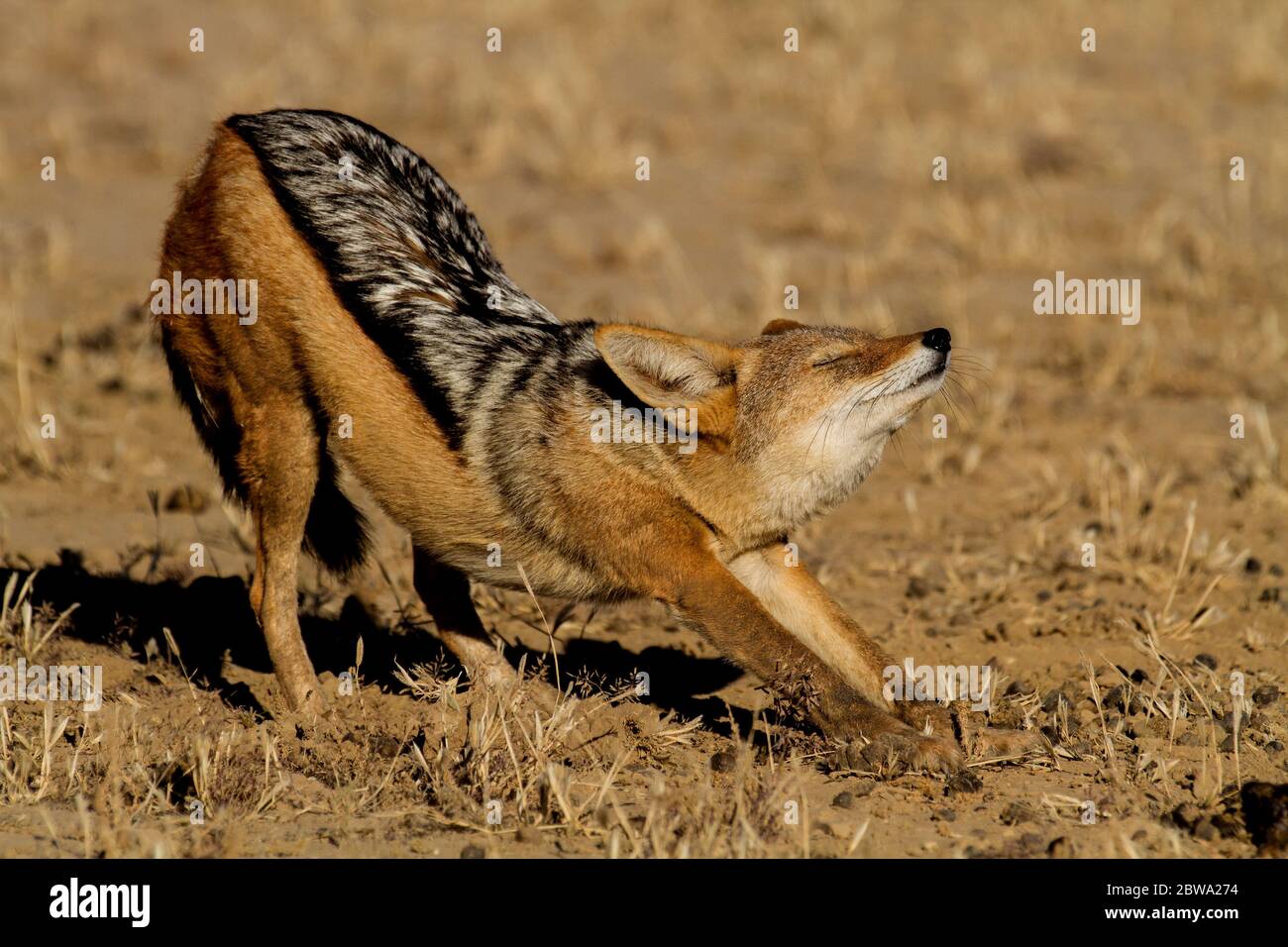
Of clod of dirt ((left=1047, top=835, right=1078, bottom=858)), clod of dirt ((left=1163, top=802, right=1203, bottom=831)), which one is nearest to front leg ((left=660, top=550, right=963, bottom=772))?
clod of dirt ((left=1047, top=835, right=1078, bottom=858))

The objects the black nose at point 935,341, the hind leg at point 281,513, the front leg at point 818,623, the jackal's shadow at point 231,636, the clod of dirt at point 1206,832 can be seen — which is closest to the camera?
the clod of dirt at point 1206,832

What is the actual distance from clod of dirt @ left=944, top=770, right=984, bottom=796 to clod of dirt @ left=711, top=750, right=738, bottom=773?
0.65 m

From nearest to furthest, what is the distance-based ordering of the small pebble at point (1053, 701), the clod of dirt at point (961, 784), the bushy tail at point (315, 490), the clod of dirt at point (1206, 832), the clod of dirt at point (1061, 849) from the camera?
the clod of dirt at point (1061, 849), the clod of dirt at point (1206, 832), the clod of dirt at point (961, 784), the small pebble at point (1053, 701), the bushy tail at point (315, 490)

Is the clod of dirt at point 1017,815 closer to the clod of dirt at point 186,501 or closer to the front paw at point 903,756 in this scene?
the front paw at point 903,756

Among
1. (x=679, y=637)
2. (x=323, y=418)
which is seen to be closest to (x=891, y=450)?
(x=679, y=637)

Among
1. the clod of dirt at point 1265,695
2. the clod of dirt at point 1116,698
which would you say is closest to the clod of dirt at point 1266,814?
the clod of dirt at point 1116,698

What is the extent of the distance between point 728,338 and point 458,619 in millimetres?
4103

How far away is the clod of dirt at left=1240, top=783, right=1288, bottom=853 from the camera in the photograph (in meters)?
4.38

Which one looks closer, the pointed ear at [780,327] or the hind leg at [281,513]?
the pointed ear at [780,327]

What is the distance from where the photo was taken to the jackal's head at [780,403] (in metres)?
5.01

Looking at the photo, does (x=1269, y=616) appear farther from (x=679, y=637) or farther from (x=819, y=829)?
(x=819, y=829)

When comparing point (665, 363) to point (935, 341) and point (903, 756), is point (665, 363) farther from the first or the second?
point (903, 756)

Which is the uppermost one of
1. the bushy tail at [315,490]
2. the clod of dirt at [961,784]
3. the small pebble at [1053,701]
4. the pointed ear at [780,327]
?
the pointed ear at [780,327]

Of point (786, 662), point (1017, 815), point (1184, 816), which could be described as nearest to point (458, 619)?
point (786, 662)
